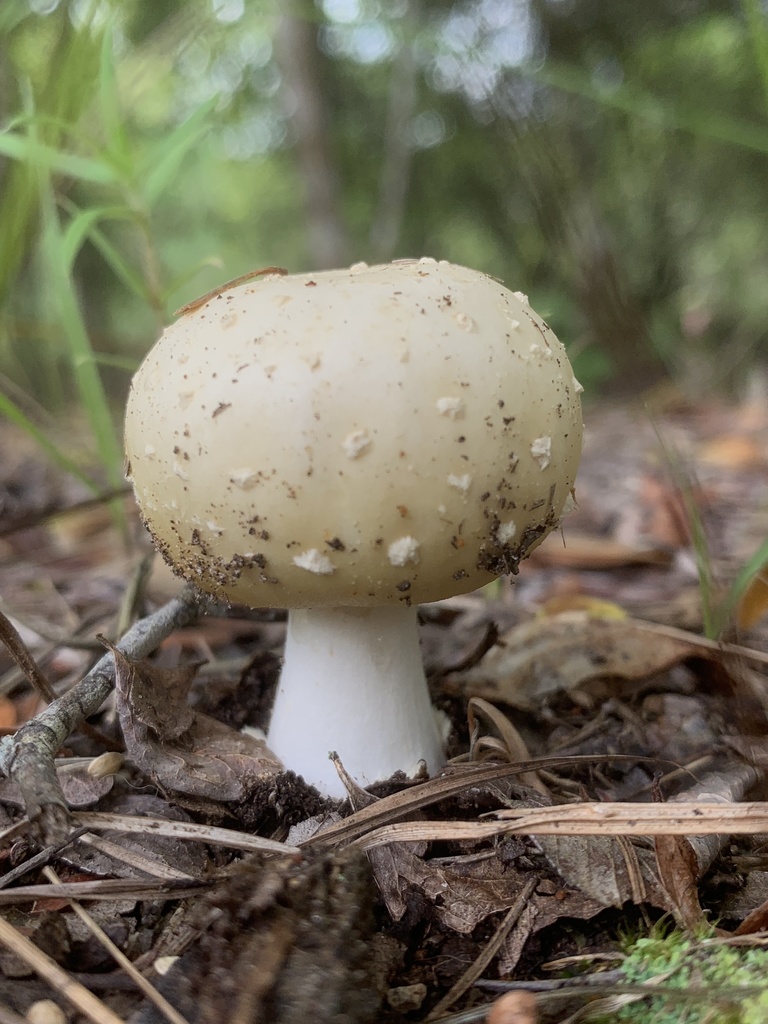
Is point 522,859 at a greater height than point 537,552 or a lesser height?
greater

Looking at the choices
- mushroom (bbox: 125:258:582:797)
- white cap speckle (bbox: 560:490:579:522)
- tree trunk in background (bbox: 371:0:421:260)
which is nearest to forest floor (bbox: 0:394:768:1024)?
white cap speckle (bbox: 560:490:579:522)

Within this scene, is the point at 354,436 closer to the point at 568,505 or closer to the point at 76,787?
the point at 568,505

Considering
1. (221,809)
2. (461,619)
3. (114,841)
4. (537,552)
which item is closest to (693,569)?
(537,552)

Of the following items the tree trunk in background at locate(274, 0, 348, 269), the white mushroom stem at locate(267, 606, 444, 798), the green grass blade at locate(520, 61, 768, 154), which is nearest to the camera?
the white mushroom stem at locate(267, 606, 444, 798)

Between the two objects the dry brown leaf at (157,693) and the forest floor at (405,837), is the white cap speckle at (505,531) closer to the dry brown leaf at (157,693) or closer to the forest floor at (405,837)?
the forest floor at (405,837)

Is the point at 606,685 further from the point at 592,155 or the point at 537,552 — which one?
the point at 592,155

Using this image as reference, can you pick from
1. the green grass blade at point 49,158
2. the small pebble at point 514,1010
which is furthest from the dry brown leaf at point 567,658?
the green grass blade at point 49,158

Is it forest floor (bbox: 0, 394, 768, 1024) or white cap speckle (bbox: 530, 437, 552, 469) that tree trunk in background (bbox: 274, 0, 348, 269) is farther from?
white cap speckle (bbox: 530, 437, 552, 469)
